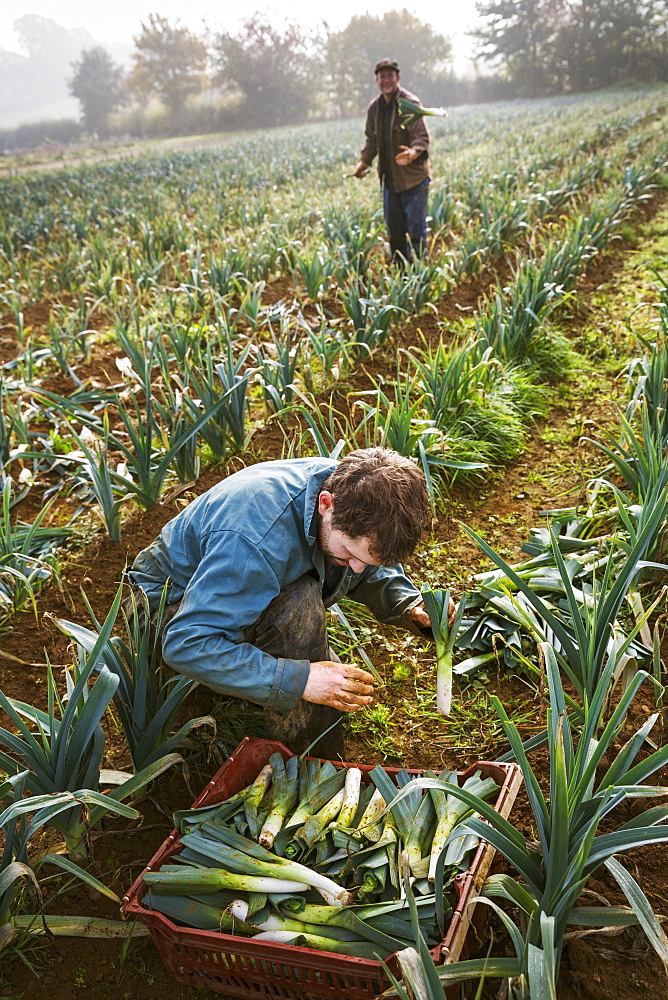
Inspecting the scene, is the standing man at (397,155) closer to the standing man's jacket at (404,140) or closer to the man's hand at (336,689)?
the standing man's jacket at (404,140)

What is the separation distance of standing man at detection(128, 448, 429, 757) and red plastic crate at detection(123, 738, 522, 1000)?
339mm

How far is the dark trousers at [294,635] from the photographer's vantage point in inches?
63.9

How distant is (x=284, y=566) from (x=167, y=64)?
3457 centimetres

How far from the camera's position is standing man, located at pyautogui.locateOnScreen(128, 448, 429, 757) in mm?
1458

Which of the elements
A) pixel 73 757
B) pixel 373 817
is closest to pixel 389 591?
pixel 373 817

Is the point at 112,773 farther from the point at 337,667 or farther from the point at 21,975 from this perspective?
the point at 337,667

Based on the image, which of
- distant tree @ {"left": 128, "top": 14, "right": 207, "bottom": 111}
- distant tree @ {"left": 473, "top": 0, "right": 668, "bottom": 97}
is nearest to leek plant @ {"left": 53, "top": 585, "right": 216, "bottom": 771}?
distant tree @ {"left": 473, "top": 0, "right": 668, "bottom": 97}

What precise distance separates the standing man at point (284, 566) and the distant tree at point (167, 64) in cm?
3251

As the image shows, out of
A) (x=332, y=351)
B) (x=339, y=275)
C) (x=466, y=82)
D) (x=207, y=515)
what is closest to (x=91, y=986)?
(x=207, y=515)

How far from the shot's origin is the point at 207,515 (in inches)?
64.3

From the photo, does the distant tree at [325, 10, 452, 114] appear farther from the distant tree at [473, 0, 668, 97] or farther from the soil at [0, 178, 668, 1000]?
the soil at [0, 178, 668, 1000]

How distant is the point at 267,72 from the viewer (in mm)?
29609

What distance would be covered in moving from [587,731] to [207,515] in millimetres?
902

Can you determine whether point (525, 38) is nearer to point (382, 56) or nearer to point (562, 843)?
point (382, 56)
